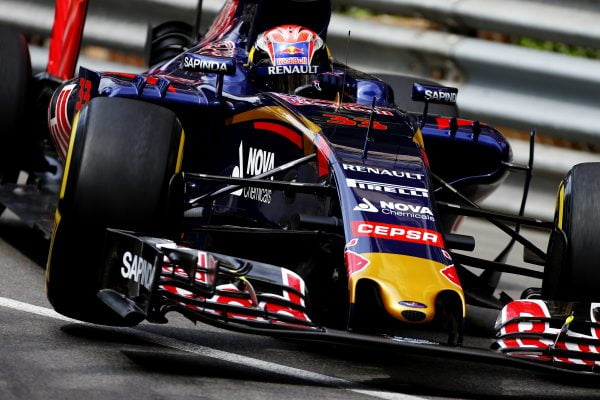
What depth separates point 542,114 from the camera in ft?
29.3

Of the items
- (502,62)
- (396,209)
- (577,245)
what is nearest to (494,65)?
(502,62)

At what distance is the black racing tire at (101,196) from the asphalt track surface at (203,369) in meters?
0.19

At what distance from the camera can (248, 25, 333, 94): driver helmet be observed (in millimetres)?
6383

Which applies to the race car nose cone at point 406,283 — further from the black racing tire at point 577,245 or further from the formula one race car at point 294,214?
the black racing tire at point 577,245

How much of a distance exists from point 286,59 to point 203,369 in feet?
6.98

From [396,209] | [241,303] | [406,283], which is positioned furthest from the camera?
[396,209]

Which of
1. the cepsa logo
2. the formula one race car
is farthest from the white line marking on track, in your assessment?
the cepsa logo

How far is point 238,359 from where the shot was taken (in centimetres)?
491

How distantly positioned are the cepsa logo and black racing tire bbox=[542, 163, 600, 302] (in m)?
0.51

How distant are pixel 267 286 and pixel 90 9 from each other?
6.04 meters

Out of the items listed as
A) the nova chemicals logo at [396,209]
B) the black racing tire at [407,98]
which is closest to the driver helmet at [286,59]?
the black racing tire at [407,98]

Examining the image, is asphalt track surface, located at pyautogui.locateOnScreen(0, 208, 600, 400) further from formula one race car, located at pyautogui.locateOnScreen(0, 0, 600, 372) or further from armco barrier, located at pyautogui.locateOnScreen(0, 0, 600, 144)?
armco barrier, located at pyautogui.locateOnScreen(0, 0, 600, 144)

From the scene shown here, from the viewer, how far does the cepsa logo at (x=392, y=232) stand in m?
4.84

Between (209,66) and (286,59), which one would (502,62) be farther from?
(209,66)
